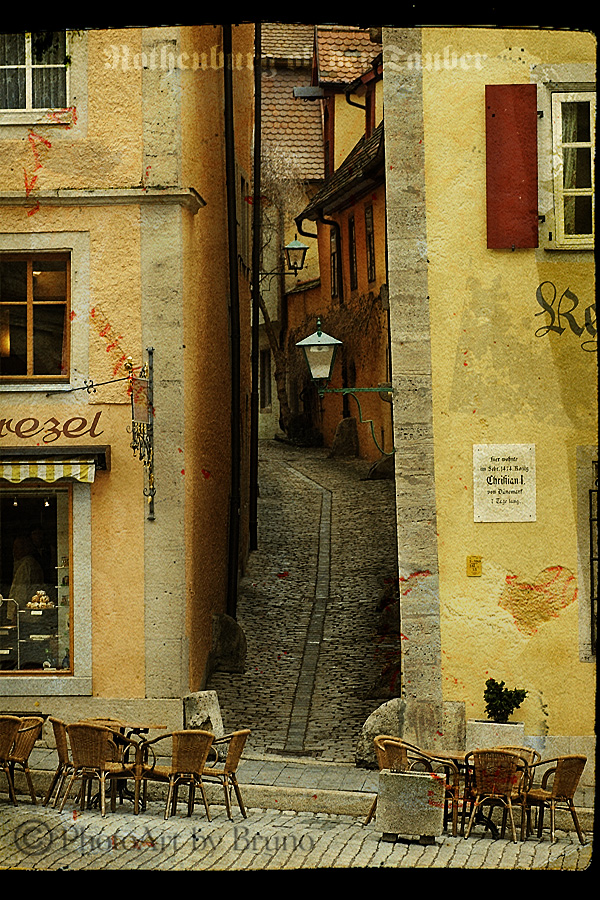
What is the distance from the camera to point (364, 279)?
27.0 meters

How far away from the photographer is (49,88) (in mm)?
12578

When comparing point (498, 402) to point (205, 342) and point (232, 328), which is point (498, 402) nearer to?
point (205, 342)

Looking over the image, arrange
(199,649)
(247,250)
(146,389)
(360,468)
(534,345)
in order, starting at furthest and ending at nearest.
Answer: (360,468) < (247,250) < (199,649) < (146,389) < (534,345)

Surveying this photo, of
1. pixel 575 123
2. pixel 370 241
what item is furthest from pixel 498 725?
pixel 370 241

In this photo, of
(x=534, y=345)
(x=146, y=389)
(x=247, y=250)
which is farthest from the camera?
(x=247, y=250)

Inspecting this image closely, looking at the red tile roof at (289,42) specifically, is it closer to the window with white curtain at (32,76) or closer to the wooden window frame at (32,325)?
the window with white curtain at (32,76)

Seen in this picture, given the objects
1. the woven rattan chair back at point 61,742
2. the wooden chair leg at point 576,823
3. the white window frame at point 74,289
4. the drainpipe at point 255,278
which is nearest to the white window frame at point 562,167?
the white window frame at point 74,289

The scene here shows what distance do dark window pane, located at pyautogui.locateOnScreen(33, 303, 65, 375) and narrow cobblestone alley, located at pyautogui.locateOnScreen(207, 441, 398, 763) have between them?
4.15 metres

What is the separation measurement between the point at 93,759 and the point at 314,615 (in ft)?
23.8

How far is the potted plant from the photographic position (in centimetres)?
1093

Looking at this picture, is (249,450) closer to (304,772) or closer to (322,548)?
(322,548)

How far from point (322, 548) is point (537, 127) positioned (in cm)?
974

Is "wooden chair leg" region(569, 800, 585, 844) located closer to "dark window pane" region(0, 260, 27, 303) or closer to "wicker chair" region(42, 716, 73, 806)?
"wicker chair" region(42, 716, 73, 806)

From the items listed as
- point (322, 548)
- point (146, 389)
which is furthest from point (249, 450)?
point (146, 389)
